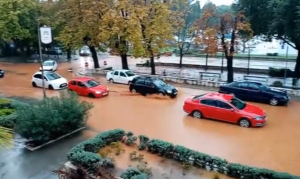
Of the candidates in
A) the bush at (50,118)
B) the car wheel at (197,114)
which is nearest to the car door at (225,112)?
the car wheel at (197,114)

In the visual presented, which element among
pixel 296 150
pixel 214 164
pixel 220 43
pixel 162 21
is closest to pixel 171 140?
pixel 214 164

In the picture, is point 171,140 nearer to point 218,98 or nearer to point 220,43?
point 218,98

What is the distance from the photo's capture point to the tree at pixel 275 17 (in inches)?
912

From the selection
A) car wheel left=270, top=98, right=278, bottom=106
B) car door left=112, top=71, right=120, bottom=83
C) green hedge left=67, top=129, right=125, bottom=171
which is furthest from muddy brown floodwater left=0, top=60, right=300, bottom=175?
car door left=112, top=71, right=120, bottom=83

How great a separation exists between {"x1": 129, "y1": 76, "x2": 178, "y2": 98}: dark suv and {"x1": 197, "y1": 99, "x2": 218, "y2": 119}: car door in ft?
17.1

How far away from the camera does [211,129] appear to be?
50.0ft

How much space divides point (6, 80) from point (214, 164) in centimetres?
2554

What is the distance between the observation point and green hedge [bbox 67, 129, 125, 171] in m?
10.5

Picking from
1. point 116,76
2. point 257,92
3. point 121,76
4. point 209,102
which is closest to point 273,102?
point 257,92

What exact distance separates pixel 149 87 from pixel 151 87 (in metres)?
0.17

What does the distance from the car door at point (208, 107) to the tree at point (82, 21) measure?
644 inches

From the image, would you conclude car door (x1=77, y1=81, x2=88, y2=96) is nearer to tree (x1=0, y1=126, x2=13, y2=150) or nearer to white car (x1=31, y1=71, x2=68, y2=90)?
white car (x1=31, y1=71, x2=68, y2=90)

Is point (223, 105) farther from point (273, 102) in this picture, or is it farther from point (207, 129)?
point (273, 102)

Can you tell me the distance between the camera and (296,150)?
12.6 meters
